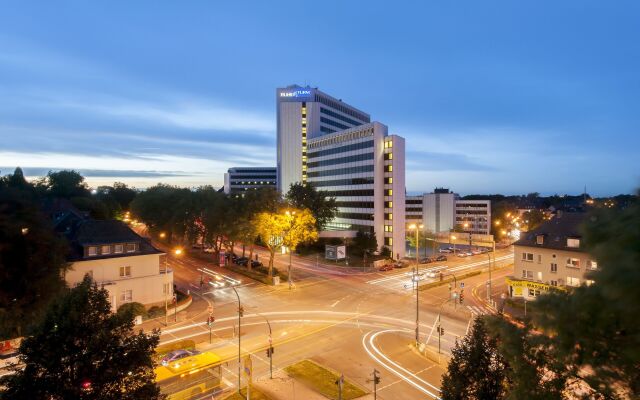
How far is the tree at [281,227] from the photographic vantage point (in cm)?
5038

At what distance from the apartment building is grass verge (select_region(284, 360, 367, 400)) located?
29801mm

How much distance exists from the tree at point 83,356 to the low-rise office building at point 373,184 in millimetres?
67786

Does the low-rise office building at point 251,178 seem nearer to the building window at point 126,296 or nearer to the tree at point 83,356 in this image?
the building window at point 126,296

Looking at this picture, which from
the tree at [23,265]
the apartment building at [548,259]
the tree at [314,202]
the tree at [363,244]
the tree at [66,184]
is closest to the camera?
the tree at [23,265]

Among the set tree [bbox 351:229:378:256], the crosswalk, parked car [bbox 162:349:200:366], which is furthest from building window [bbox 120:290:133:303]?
tree [bbox 351:229:378:256]

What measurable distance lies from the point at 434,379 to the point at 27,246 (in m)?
30.8

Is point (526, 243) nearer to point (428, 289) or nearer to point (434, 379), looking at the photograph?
point (428, 289)

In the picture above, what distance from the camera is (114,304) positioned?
37375 millimetres

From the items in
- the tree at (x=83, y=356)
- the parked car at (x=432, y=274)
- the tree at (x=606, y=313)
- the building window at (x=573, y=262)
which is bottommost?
the parked car at (x=432, y=274)

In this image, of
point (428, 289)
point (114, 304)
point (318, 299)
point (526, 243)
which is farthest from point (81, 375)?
point (526, 243)

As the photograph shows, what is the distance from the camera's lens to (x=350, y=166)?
85.7 metres

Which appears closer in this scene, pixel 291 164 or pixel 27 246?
pixel 27 246

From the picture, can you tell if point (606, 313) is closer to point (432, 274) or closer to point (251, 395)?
point (251, 395)

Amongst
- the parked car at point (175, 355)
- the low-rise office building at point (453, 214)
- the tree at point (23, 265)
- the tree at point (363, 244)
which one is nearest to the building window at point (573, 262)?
the tree at point (363, 244)
